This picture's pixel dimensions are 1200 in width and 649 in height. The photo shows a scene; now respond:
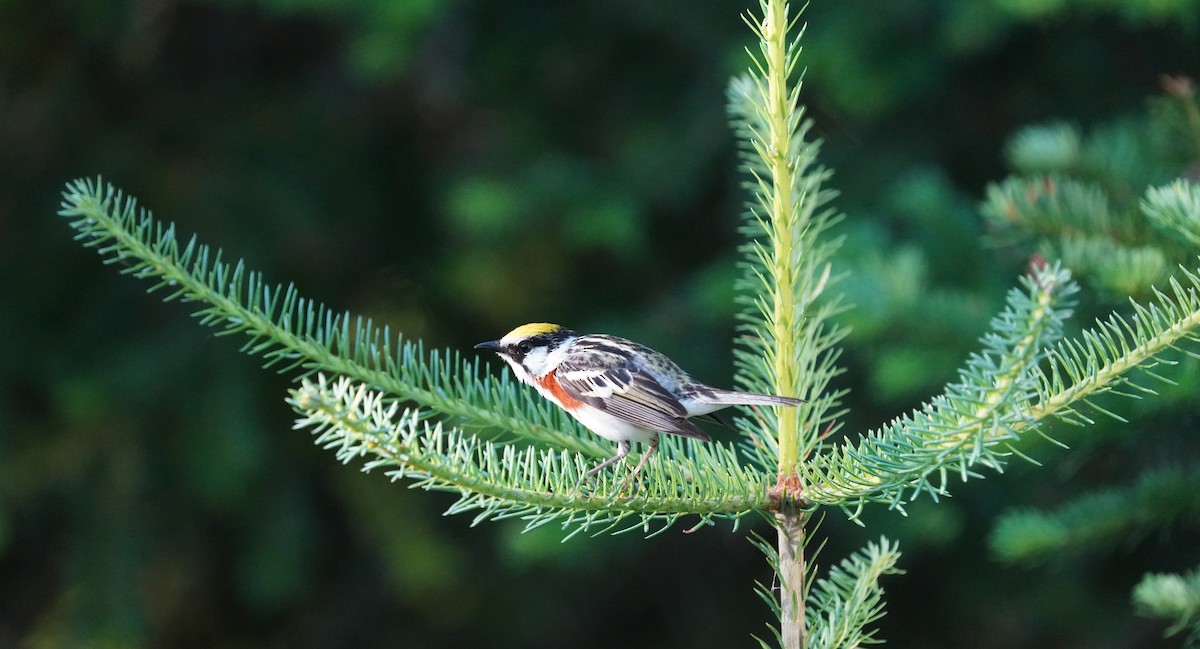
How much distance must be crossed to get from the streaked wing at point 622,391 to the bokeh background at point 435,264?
978 millimetres

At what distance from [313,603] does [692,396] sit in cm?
293

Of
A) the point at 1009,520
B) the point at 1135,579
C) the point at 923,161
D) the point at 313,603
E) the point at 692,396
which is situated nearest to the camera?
the point at 1009,520

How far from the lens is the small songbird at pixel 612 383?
85.5 inches

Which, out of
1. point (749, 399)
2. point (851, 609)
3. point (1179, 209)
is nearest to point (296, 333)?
point (749, 399)

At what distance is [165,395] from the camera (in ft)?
13.4

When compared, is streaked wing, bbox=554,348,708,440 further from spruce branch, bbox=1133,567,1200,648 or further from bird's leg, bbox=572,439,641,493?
spruce branch, bbox=1133,567,1200,648

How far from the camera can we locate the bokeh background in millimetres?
3971

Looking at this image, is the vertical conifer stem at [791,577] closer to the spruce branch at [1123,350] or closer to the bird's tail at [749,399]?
the bird's tail at [749,399]

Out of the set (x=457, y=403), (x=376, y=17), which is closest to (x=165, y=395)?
(x=376, y=17)

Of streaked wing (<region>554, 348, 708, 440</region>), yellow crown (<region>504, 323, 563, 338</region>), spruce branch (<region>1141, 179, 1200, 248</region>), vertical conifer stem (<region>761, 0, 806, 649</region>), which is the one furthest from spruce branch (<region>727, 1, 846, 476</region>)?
yellow crown (<region>504, 323, 563, 338</region>)

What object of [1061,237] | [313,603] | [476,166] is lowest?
[313,603]

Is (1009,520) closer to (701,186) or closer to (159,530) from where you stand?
(701,186)

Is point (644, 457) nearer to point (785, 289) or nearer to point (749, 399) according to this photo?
point (749, 399)

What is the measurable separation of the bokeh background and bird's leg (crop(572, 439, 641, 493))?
4.69ft
